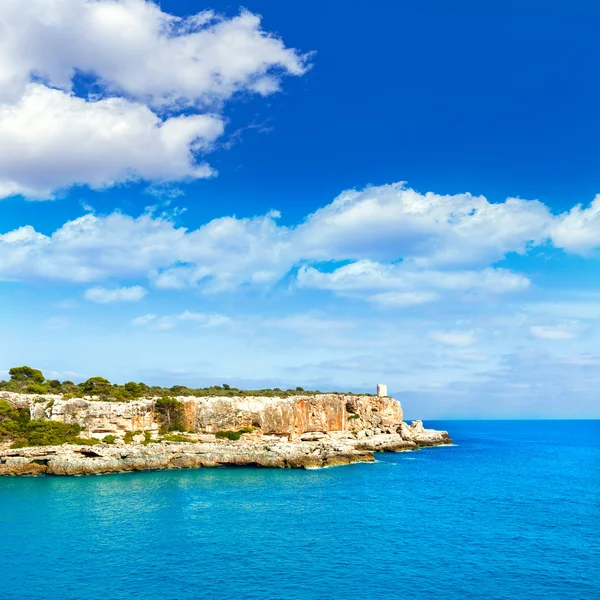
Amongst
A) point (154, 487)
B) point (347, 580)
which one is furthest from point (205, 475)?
point (347, 580)

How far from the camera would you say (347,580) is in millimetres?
26703

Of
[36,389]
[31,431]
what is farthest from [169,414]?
[36,389]

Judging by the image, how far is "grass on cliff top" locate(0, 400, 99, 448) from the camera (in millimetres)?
62688

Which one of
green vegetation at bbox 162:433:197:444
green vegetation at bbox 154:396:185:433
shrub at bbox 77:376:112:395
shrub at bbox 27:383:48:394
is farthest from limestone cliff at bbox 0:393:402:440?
shrub at bbox 77:376:112:395

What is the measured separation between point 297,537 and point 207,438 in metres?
39.7

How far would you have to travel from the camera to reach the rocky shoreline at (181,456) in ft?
195

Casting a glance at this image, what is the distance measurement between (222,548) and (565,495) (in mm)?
36144

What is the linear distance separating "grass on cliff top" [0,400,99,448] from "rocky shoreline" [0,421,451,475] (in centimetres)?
167

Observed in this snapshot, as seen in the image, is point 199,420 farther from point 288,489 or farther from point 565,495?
point 565,495

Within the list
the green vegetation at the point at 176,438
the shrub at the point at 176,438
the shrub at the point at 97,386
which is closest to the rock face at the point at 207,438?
the green vegetation at the point at 176,438

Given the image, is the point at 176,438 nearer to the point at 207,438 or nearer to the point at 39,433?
the point at 207,438

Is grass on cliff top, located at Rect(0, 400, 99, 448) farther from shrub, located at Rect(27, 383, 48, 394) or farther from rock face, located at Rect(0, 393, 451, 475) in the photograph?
shrub, located at Rect(27, 383, 48, 394)

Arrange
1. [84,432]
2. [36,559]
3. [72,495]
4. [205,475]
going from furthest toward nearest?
1. [84,432]
2. [205,475]
3. [72,495]
4. [36,559]

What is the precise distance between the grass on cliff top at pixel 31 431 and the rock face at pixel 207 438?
121 centimetres
